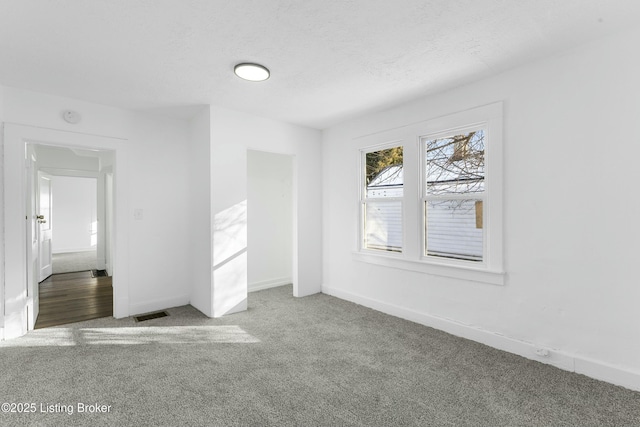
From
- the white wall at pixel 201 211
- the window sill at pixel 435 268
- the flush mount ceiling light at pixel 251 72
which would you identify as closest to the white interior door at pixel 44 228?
the white wall at pixel 201 211

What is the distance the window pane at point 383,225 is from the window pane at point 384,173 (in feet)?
0.43

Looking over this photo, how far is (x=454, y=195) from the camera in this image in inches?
119

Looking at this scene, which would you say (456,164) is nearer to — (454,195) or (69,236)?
(454,195)

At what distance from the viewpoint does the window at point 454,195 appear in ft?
9.51

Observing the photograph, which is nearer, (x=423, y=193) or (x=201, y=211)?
(x=423, y=193)

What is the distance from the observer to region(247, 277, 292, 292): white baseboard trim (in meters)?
4.66

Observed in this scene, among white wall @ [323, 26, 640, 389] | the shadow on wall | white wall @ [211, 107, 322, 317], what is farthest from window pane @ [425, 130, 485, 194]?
the shadow on wall

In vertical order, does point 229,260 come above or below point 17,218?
below

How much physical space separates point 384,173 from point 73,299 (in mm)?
4589

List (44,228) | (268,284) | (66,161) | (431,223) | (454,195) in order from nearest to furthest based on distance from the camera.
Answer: (454,195) → (431,223) → (268,284) → (44,228) → (66,161)

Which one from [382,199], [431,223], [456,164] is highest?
[456,164]

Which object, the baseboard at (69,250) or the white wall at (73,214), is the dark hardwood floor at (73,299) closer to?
the baseboard at (69,250)

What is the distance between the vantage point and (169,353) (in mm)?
2562

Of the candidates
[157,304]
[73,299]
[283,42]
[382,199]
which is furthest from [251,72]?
[73,299]
